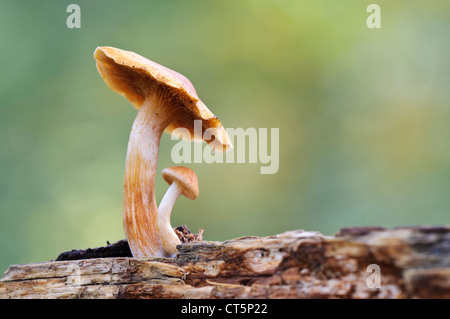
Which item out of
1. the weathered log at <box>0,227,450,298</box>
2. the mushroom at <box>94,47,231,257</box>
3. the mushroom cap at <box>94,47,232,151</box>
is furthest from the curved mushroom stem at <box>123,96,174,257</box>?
the weathered log at <box>0,227,450,298</box>

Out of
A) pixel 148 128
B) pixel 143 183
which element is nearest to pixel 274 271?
pixel 143 183

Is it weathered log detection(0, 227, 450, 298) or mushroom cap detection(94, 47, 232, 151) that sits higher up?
mushroom cap detection(94, 47, 232, 151)

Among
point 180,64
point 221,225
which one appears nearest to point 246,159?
point 221,225

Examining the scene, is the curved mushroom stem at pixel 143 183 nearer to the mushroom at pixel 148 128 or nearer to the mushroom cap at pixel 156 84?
the mushroom at pixel 148 128

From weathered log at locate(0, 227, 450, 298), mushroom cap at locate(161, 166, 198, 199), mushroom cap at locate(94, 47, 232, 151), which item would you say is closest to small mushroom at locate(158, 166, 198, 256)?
mushroom cap at locate(161, 166, 198, 199)

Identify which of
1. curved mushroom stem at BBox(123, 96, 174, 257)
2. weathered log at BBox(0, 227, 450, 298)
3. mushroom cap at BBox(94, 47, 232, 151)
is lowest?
weathered log at BBox(0, 227, 450, 298)

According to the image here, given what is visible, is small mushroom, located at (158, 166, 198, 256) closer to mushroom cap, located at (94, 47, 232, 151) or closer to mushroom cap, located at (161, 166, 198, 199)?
mushroom cap, located at (161, 166, 198, 199)

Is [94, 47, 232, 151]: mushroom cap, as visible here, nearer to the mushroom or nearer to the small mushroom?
the mushroom

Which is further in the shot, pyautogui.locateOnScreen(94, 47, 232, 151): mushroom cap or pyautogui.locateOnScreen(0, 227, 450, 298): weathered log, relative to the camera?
pyautogui.locateOnScreen(94, 47, 232, 151): mushroom cap
